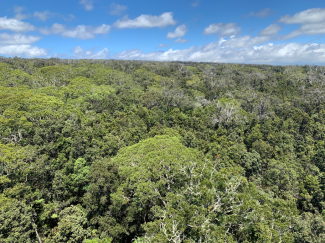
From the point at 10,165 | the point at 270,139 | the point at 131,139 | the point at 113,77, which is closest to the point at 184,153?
the point at 131,139

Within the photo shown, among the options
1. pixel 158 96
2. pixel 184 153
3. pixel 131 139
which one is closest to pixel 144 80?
pixel 158 96

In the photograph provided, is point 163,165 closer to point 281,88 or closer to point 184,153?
point 184,153

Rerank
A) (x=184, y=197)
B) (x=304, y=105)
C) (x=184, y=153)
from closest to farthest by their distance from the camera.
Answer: (x=184, y=197) → (x=184, y=153) → (x=304, y=105)

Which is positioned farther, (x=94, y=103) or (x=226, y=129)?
(x=226, y=129)

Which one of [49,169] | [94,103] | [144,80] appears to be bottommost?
[49,169]

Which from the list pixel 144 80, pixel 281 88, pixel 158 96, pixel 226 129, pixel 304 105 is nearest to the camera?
pixel 226 129

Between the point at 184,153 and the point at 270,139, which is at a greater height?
the point at 184,153
